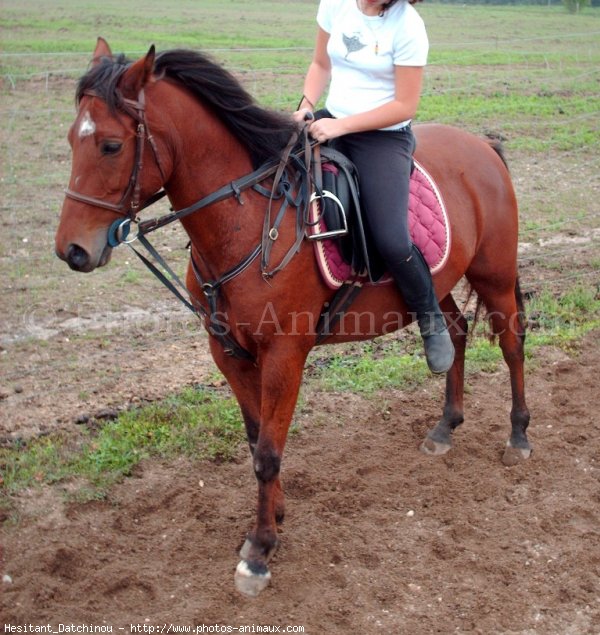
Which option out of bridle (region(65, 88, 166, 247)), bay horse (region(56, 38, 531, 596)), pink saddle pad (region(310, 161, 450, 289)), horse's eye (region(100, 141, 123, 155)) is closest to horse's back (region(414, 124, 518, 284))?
bay horse (region(56, 38, 531, 596))

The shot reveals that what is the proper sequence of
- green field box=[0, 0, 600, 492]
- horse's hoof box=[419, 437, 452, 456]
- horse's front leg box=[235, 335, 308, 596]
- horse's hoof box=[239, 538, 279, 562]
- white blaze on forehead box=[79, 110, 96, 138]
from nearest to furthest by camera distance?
white blaze on forehead box=[79, 110, 96, 138], horse's front leg box=[235, 335, 308, 596], horse's hoof box=[239, 538, 279, 562], horse's hoof box=[419, 437, 452, 456], green field box=[0, 0, 600, 492]

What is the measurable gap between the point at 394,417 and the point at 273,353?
196 centimetres

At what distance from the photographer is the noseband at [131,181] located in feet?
10.5

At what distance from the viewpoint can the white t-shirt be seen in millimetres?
3701

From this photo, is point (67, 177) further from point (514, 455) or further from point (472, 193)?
point (514, 455)

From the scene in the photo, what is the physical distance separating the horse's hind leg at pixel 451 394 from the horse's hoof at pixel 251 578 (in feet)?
5.29

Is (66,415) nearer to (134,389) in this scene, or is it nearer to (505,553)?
(134,389)

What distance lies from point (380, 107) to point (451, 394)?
2.17 metres

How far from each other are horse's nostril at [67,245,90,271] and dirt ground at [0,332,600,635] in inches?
63.5

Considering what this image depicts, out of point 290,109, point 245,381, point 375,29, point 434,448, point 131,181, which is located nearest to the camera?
point 131,181

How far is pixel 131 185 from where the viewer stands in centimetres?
327

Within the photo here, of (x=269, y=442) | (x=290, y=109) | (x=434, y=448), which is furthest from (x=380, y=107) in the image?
(x=290, y=109)

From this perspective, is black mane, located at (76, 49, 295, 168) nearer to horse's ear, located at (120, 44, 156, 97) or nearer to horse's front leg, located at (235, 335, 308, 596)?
horse's ear, located at (120, 44, 156, 97)

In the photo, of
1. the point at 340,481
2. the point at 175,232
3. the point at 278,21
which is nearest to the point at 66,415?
the point at 340,481
